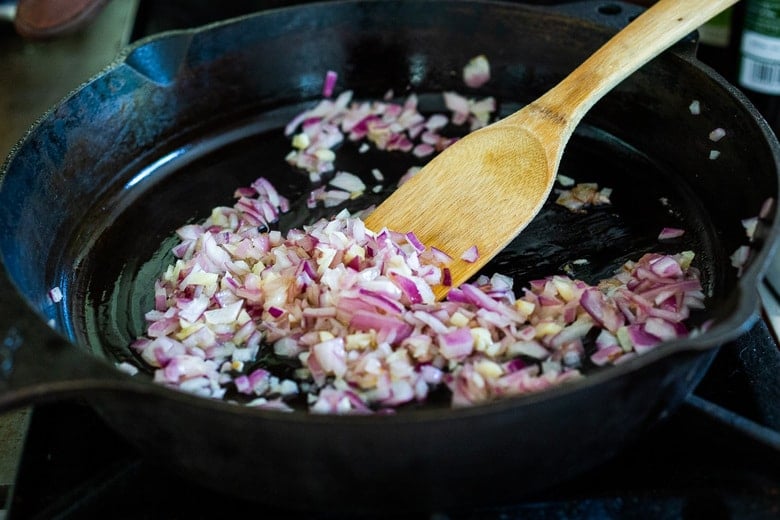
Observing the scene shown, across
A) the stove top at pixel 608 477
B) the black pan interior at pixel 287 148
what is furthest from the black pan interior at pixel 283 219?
the stove top at pixel 608 477

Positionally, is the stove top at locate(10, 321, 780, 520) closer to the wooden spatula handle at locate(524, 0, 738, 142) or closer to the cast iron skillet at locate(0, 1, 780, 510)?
the cast iron skillet at locate(0, 1, 780, 510)

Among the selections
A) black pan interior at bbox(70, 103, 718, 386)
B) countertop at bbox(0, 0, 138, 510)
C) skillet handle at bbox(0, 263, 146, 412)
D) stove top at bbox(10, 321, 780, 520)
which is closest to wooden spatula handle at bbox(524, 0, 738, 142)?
black pan interior at bbox(70, 103, 718, 386)

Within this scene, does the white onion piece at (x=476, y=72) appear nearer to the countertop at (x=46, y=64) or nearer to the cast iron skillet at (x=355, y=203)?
the cast iron skillet at (x=355, y=203)

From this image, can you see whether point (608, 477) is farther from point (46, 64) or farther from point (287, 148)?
point (46, 64)

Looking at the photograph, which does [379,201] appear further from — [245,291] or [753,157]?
[753,157]

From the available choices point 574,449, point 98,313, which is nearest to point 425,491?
point 574,449

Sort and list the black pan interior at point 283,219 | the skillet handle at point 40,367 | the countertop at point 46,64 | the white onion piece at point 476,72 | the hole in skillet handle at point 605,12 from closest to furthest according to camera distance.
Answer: the skillet handle at point 40,367, the black pan interior at point 283,219, the hole in skillet handle at point 605,12, the white onion piece at point 476,72, the countertop at point 46,64

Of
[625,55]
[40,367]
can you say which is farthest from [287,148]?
[40,367]
